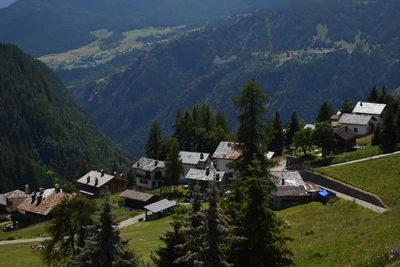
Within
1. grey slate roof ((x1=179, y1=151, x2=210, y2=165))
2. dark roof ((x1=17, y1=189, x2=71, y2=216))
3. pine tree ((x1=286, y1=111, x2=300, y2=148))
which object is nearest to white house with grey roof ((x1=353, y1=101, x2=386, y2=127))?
pine tree ((x1=286, y1=111, x2=300, y2=148))

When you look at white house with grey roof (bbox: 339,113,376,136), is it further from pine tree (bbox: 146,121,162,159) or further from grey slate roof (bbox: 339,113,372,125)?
pine tree (bbox: 146,121,162,159)

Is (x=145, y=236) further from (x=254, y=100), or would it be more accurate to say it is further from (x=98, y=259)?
(x=98, y=259)

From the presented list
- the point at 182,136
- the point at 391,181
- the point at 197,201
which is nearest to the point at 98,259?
the point at 197,201

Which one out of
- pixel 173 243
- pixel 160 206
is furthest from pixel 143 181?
pixel 173 243

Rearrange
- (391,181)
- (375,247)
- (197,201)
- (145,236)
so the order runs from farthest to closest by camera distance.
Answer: (145,236)
(391,181)
(375,247)
(197,201)

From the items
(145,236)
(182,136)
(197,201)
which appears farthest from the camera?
(182,136)

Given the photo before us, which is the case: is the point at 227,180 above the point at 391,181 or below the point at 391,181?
below
